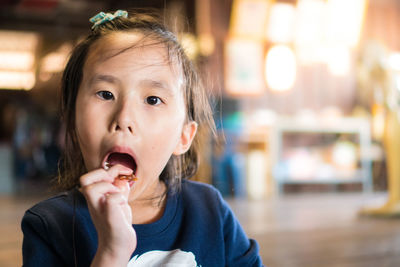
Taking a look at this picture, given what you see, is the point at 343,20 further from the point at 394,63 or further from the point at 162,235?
the point at 162,235

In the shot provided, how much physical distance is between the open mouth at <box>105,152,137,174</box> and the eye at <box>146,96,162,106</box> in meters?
0.08

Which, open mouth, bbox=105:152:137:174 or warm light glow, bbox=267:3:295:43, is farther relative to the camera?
warm light glow, bbox=267:3:295:43

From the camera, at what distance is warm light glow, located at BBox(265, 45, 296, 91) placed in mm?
4742

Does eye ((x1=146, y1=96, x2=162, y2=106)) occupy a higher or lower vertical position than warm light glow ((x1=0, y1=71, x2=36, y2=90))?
lower

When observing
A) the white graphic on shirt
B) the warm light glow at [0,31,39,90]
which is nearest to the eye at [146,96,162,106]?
the white graphic on shirt

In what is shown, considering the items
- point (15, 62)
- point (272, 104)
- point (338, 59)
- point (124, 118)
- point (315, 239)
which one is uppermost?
point (15, 62)

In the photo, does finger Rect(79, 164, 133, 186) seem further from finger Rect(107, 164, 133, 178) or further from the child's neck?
the child's neck

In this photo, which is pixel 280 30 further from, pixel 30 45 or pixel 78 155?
pixel 78 155

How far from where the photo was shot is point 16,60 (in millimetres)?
5168

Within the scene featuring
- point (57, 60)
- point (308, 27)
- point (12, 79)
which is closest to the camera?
point (57, 60)

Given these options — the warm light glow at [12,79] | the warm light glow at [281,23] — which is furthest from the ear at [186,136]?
the warm light glow at [12,79]

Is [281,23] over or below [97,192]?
over

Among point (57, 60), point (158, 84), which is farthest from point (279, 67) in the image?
point (158, 84)

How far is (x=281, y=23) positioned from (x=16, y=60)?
3268 millimetres
